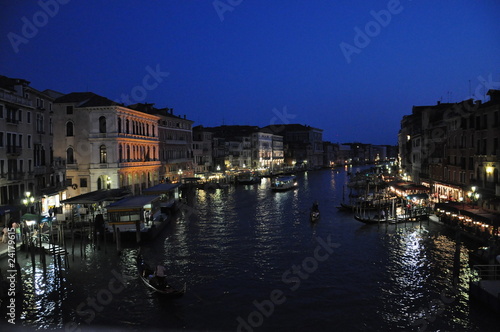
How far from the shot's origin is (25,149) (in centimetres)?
2739

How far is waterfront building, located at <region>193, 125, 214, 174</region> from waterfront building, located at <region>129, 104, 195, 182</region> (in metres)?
2.43

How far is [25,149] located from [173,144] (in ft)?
103

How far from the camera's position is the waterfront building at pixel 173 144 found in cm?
5444

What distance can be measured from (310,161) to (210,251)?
4425 inches

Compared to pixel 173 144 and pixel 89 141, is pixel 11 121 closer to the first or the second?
pixel 89 141

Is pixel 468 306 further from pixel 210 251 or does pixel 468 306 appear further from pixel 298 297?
pixel 210 251

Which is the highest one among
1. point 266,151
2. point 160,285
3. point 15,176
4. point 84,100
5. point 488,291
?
point 84,100

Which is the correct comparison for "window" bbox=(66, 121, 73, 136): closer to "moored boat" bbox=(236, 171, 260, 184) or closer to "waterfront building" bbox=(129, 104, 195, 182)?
"waterfront building" bbox=(129, 104, 195, 182)

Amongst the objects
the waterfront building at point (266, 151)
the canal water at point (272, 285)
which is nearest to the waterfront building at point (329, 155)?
the waterfront building at point (266, 151)

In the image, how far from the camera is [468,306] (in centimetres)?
1439

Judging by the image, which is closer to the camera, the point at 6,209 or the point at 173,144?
the point at 6,209

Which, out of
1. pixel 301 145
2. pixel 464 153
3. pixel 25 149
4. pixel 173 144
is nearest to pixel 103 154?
pixel 25 149

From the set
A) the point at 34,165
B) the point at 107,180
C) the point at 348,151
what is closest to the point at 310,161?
the point at 348,151

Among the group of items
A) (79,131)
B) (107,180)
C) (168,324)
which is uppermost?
(79,131)
